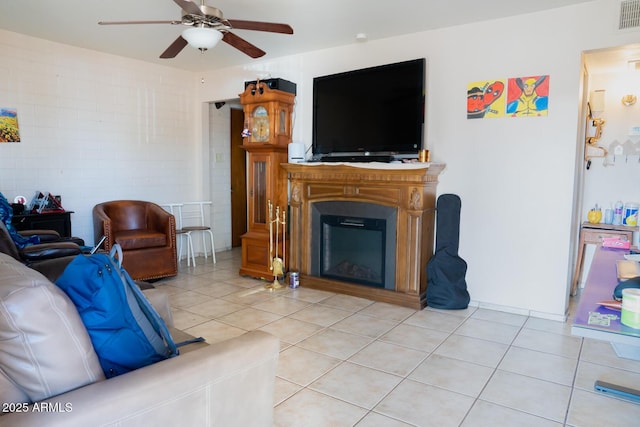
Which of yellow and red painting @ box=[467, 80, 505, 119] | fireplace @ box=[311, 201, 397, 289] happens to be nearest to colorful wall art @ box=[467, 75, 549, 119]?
yellow and red painting @ box=[467, 80, 505, 119]

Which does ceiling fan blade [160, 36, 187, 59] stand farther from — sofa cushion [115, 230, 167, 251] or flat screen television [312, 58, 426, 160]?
sofa cushion [115, 230, 167, 251]

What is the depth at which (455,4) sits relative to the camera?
11.1ft

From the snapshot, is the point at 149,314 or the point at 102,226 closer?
the point at 149,314

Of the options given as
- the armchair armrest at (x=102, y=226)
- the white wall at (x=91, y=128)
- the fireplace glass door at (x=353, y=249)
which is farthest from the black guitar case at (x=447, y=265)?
the white wall at (x=91, y=128)

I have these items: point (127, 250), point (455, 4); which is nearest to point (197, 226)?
point (127, 250)

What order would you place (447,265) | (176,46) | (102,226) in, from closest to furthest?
(176,46)
(447,265)
(102,226)

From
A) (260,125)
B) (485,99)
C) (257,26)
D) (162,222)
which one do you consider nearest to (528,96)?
(485,99)

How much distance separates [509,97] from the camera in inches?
146

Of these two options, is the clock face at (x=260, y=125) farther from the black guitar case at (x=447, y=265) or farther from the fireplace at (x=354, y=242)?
the black guitar case at (x=447, y=265)

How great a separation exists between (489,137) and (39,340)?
3.72m

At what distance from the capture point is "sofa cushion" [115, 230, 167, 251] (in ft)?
14.7

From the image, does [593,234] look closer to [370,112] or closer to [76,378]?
[370,112]

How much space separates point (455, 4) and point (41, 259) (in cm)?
384

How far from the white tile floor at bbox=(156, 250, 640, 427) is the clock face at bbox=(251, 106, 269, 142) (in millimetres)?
1835
